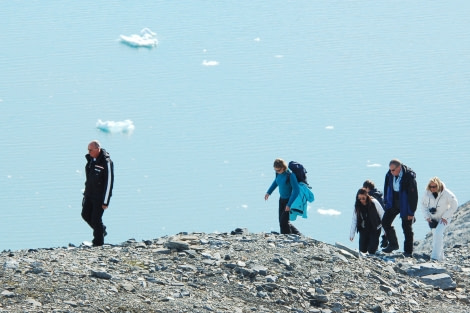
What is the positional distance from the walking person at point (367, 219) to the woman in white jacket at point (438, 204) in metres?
→ 0.70

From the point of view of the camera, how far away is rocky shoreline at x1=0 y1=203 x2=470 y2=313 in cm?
1216

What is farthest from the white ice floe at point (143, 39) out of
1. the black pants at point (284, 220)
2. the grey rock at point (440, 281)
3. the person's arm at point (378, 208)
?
the grey rock at point (440, 281)

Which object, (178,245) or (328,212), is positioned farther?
(328,212)

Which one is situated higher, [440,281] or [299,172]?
[299,172]

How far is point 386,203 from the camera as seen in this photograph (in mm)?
16141

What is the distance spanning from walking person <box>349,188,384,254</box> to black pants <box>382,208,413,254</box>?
19 centimetres

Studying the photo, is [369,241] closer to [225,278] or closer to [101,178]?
[225,278]

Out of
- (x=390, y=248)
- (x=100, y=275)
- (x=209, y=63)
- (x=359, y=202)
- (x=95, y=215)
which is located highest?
(x=209, y=63)

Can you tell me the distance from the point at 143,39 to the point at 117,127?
247 inches

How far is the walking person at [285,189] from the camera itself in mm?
15602

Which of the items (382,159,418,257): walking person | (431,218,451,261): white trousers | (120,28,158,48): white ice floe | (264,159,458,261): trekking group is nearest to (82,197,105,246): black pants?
(264,159,458,261): trekking group

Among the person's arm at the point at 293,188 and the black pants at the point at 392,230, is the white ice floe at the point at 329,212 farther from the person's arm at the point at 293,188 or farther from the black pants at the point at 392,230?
the person's arm at the point at 293,188

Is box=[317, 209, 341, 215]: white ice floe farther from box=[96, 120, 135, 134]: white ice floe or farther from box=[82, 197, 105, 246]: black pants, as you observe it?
box=[82, 197, 105, 246]: black pants

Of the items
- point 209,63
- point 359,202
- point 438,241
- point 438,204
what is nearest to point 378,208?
point 359,202
